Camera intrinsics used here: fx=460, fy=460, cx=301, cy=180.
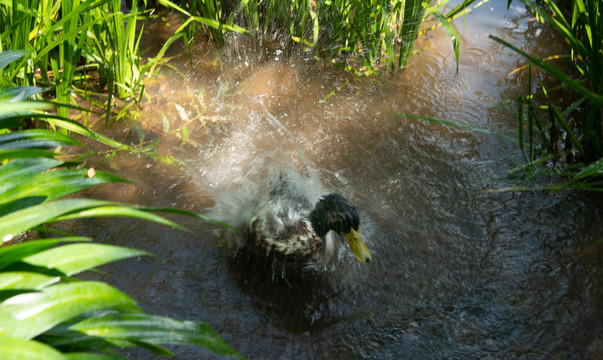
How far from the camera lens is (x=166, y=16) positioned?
4.13m

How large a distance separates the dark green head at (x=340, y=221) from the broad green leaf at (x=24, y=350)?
4.82 ft

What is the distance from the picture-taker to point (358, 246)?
7.45 ft

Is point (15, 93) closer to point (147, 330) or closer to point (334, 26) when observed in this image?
point (147, 330)

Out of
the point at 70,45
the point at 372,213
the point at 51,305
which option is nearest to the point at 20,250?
the point at 51,305

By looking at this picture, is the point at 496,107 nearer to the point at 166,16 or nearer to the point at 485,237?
the point at 485,237

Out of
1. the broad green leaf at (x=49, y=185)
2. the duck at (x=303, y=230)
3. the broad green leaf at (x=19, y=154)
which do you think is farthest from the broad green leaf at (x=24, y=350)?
the duck at (x=303, y=230)

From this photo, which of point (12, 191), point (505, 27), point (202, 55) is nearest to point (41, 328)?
point (12, 191)

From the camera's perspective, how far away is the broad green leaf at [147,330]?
1234 millimetres

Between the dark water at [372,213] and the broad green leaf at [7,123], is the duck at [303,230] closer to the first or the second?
the dark water at [372,213]

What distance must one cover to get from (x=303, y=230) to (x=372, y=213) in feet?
1.41

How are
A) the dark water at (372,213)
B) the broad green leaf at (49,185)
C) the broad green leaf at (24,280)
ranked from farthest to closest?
1. the dark water at (372,213)
2. the broad green leaf at (49,185)
3. the broad green leaf at (24,280)

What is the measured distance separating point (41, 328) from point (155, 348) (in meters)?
0.31

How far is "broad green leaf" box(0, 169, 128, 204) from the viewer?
1459 mm

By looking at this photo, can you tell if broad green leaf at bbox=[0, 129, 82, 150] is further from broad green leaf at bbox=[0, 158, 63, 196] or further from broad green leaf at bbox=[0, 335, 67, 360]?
broad green leaf at bbox=[0, 335, 67, 360]
